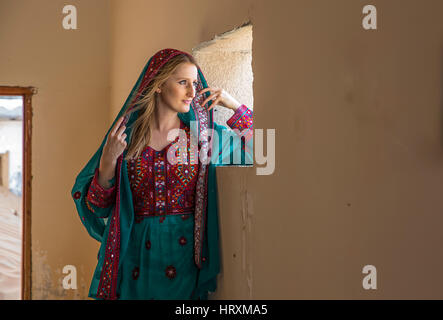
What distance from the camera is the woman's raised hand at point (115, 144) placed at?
1.50 meters

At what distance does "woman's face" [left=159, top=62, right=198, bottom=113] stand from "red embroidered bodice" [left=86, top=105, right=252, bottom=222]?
4.8 inches

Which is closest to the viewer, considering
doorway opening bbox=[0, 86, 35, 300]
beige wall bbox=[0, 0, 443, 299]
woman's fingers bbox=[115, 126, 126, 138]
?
beige wall bbox=[0, 0, 443, 299]

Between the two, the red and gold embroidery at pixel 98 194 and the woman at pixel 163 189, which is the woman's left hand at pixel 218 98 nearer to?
the woman at pixel 163 189

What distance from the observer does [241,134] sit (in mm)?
1562

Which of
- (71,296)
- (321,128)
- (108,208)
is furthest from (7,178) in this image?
(321,128)

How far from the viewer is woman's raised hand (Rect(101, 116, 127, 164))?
1.50 m

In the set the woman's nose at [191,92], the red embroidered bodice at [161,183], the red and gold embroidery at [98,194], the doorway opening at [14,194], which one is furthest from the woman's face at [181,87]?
the doorway opening at [14,194]

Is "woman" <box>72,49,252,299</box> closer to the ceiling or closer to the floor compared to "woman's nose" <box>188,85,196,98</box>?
closer to the floor

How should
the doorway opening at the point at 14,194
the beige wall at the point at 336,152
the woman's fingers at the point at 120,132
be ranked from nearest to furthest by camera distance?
1. the beige wall at the point at 336,152
2. the woman's fingers at the point at 120,132
3. the doorway opening at the point at 14,194

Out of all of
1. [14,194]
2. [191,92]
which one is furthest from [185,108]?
[14,194]

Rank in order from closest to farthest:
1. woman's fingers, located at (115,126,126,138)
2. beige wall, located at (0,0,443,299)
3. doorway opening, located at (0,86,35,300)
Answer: beige wall, located at (0,0,443,299) < woman's fingers, located at (115,126,126,138) < doorway opening, located at (0,86,35,300)

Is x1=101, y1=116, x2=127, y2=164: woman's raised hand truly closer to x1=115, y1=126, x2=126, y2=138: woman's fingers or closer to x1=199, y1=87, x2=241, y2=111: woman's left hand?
x1=115, y1=126, x2=126, y2=138: woman's fingers

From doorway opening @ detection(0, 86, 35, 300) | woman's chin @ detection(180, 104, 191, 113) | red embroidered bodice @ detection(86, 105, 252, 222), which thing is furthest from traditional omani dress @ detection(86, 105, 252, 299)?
doorway opening @ detection(0, 86, 35, 300)

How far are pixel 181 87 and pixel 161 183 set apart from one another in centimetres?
32
